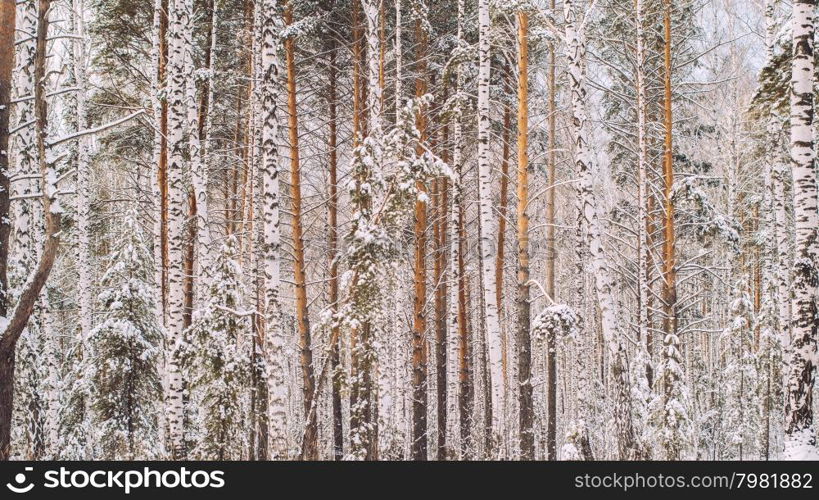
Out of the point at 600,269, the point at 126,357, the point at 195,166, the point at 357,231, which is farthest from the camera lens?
the point at 195,166

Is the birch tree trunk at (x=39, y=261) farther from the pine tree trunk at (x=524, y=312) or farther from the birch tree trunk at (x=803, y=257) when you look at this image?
the birch tree trunk at (x=803, y=257)

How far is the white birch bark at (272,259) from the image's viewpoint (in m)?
7.40

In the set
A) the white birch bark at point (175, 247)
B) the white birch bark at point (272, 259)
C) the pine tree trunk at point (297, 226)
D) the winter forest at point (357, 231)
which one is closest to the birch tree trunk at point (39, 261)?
the winter forest at point (357, 231)

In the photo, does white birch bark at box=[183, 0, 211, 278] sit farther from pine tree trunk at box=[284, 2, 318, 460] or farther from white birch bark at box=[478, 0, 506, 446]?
white birch bark at box=[478, 0, 506, 446]

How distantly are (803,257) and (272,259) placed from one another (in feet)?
23.6

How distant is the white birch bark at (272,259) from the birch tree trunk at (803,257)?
6.67 m

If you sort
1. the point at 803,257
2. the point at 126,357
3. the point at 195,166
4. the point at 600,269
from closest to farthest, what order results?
the point at 803,257 < the point at 600,269 < the point at 126,357 < the point at 195,166

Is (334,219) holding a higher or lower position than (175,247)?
higher

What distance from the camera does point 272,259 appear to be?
24.9ft

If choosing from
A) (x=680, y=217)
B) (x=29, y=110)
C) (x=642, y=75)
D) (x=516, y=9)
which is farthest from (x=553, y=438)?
(x=29, y=110)

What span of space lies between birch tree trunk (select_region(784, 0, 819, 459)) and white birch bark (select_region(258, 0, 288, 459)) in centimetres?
667

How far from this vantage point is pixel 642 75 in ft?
39.5
